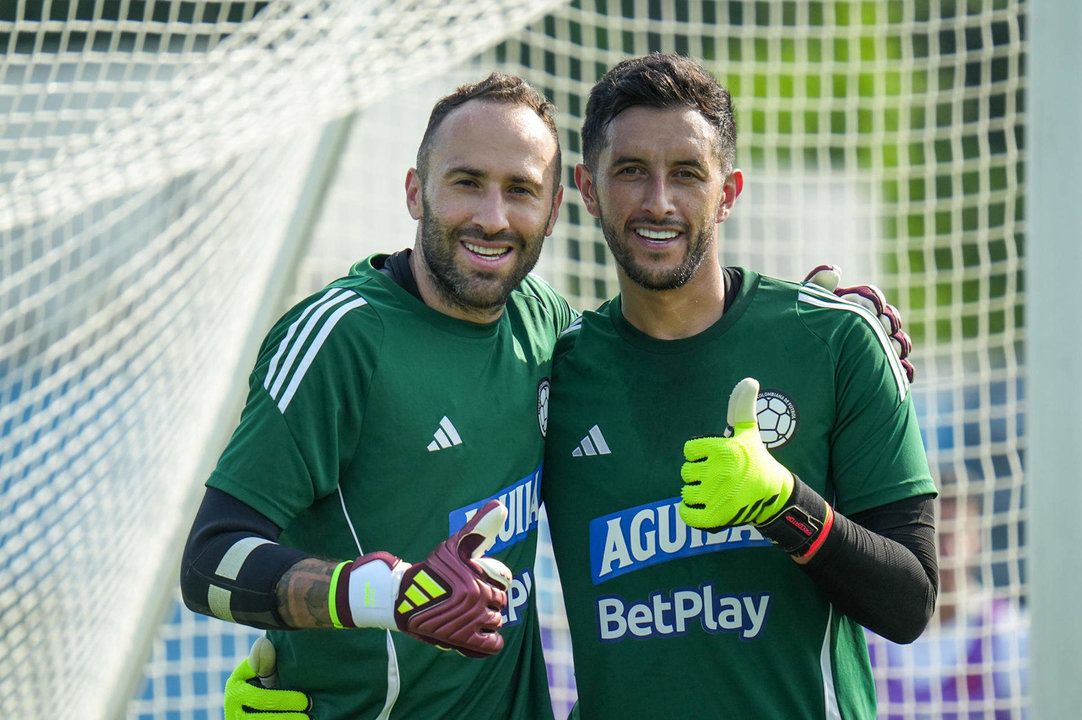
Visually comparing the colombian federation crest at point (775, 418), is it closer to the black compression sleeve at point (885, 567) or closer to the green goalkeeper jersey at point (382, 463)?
the black compression sleeve at point (885, 567)

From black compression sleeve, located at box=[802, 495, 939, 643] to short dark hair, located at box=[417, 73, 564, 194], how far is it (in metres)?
0.80

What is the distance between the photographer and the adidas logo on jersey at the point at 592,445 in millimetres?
2191

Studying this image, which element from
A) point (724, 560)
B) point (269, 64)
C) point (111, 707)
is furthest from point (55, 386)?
point (724, 560)

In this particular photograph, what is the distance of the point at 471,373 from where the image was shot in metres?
2.08

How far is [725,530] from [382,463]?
0.62 meters

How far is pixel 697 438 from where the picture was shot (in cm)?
208

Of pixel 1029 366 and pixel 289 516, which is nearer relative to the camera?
pixel 289 516

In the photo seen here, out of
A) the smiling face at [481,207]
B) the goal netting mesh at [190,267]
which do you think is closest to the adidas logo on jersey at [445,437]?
the smiling face at [481,207]

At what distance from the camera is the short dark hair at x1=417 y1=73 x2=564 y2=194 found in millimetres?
2135

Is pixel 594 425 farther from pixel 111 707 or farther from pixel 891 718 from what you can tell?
pixel 891 718

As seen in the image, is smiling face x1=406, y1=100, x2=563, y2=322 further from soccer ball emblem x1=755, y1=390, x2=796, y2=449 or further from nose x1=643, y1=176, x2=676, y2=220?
soccer ball emblem x1=755, y1=390, x2=796, y2=449

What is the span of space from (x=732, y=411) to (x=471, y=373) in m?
0.48

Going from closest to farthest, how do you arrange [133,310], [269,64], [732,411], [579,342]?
[732,411] < [579,342] < [269,64] < [133,310]

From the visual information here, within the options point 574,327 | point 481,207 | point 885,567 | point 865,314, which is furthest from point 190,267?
point 885,567
